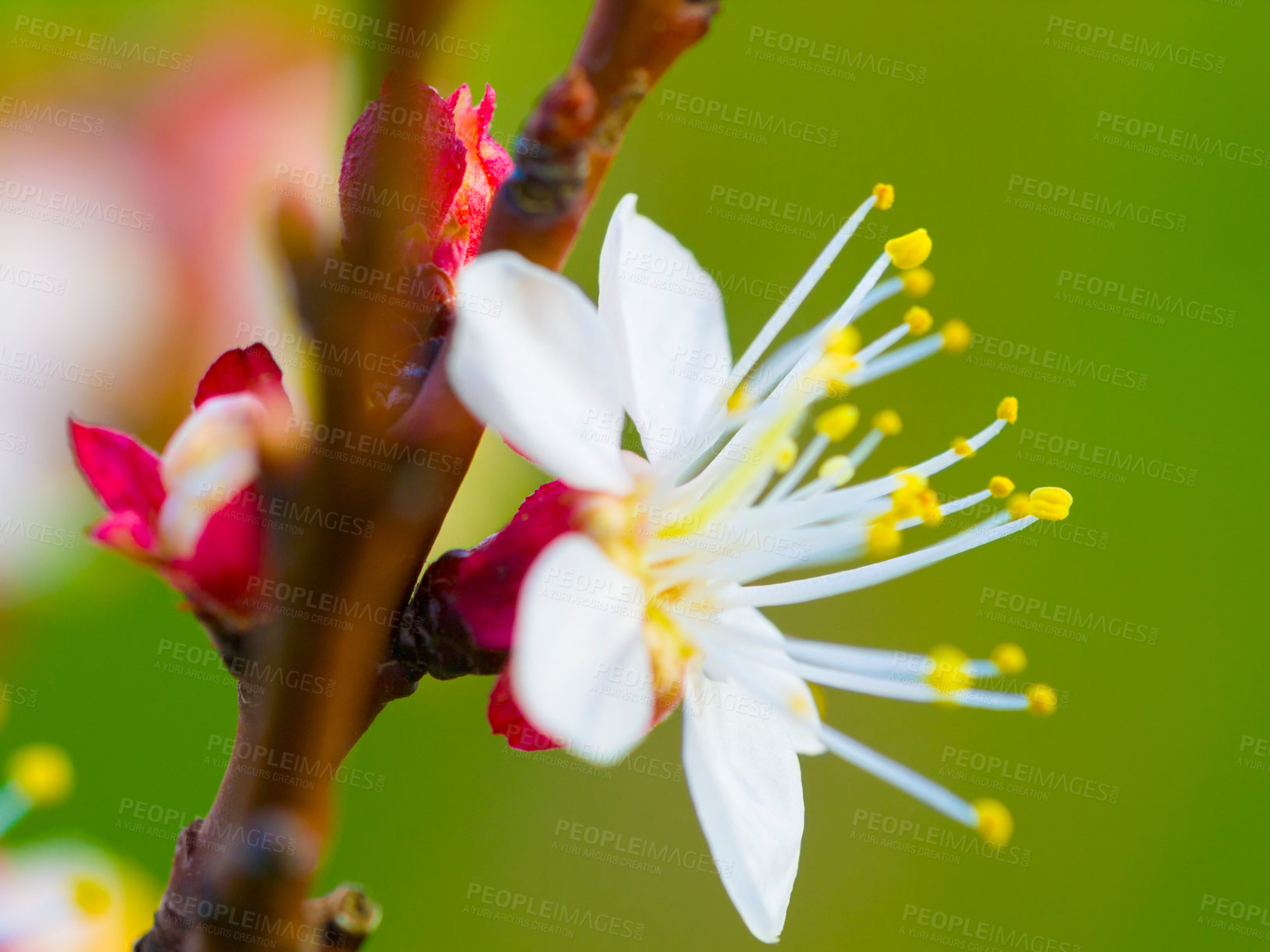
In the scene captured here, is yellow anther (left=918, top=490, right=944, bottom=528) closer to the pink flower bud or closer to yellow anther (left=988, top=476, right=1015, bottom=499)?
yellow anther (left=988, top=476, right=1015, bottom=499)

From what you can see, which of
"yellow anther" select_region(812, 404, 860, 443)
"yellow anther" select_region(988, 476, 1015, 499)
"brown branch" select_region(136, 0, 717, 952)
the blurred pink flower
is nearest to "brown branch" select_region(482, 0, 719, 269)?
"brown branch" select_region(136, 0, 717, 952)

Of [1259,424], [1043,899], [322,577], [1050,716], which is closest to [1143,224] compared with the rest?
[1259,424]

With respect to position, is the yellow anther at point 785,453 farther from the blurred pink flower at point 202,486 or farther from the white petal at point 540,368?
the blurred pink flower at point 202,486

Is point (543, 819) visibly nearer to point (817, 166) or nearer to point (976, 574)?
point (976, 574)

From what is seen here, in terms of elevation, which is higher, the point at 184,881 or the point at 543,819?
the point at 184,881

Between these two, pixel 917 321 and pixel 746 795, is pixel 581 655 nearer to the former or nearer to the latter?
pixel 746 795

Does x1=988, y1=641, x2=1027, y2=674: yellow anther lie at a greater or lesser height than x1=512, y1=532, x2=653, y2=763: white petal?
greater
